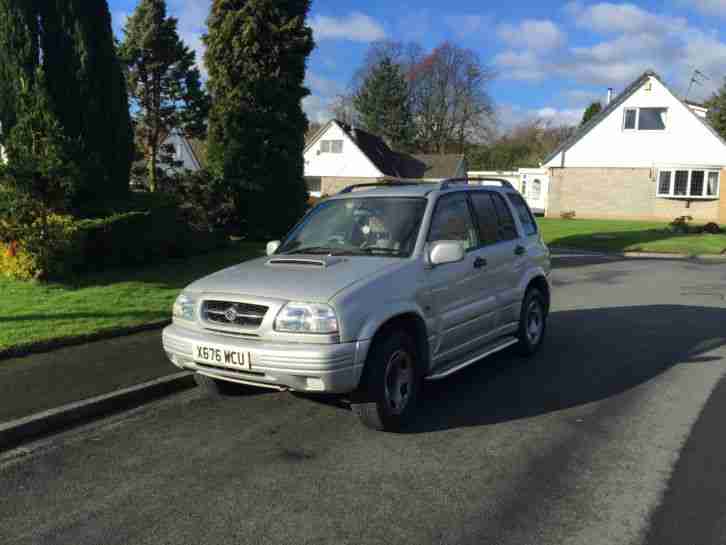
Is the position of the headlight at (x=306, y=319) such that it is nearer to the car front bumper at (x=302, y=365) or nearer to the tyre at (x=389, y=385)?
the car front bumper at (x=302, y=365)

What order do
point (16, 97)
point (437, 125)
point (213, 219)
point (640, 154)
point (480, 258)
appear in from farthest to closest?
point (437, 125), point (640, 154), point (213, 219), point (16, 97), point (480, 258)

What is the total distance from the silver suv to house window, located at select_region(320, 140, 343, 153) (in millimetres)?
42997

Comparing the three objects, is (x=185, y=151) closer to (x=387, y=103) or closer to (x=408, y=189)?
(x=387, y=103)

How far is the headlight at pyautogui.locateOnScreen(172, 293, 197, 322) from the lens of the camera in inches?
197

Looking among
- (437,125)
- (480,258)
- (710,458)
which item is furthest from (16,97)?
(437,125)

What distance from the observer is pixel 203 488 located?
156 inches

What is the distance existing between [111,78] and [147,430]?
304 inches

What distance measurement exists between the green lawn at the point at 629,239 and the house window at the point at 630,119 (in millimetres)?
7040

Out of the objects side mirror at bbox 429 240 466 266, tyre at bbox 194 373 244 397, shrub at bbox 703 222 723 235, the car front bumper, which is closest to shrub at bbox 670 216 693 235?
shrub at bbox 703 222 723 235

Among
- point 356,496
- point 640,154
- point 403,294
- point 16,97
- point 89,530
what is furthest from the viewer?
point 640,154

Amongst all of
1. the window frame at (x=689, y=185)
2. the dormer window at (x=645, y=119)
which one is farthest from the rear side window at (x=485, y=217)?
the dormer window at (x=645, y=119)

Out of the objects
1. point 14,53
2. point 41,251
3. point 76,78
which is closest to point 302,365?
point 41,251

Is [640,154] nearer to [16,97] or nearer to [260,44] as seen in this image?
[260,44]

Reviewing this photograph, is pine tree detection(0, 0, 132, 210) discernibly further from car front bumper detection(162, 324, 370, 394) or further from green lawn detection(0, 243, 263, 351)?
car front bumper detection(162, 324, 370, 394)
